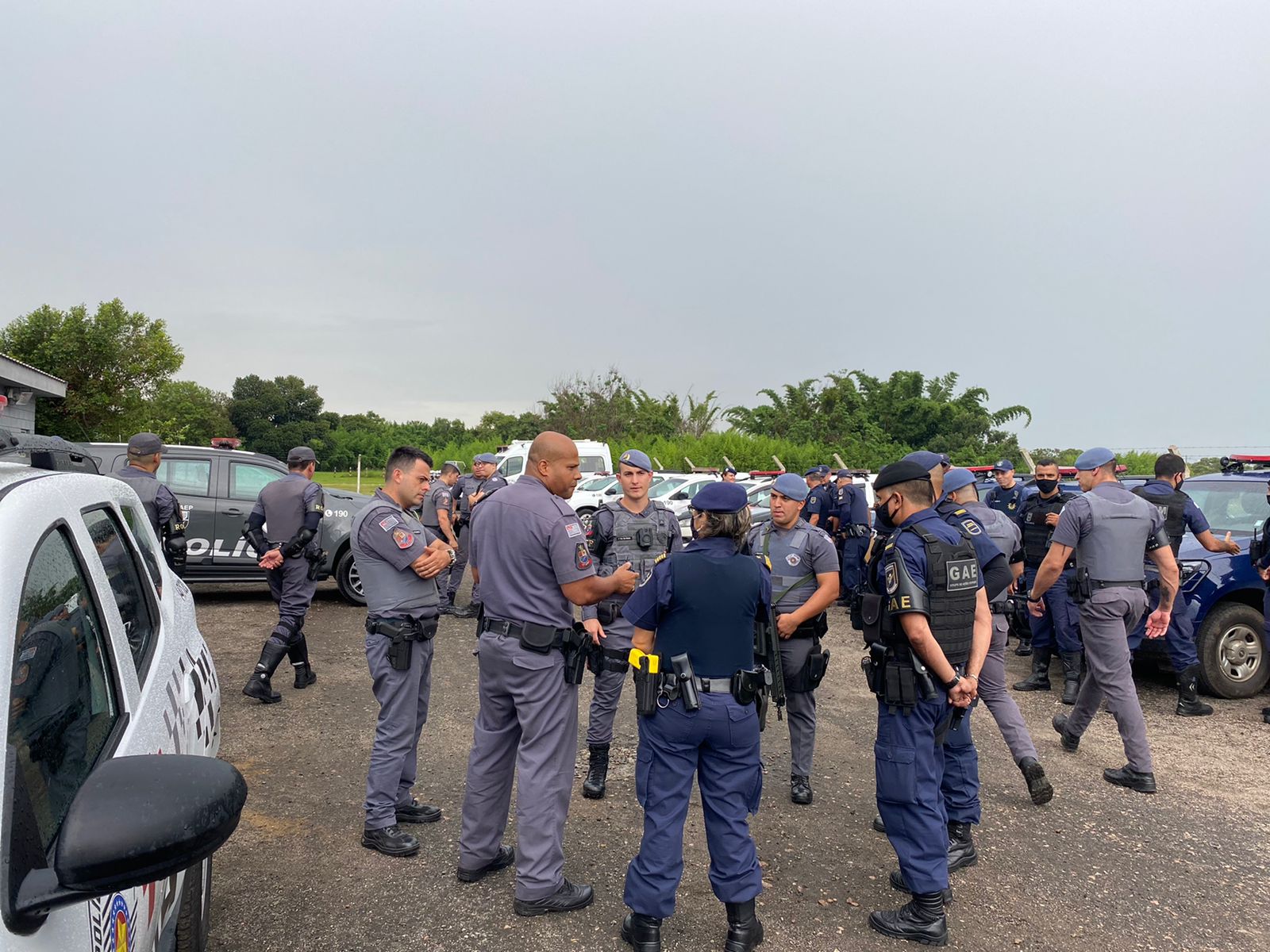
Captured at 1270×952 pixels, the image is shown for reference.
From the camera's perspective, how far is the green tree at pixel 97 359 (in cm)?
1636

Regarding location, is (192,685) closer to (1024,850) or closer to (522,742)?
(522,742)

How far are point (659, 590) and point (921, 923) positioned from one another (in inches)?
66.1

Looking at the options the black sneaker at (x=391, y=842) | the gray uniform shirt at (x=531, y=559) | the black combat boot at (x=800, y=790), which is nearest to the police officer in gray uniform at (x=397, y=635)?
the black sneaker at (x=391, y=842)

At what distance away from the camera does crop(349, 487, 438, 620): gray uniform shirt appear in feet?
13.1

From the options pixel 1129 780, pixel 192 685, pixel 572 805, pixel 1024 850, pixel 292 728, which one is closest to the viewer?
pixel 192 685

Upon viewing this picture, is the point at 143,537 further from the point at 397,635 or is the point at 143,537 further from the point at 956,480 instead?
the point at 956,480

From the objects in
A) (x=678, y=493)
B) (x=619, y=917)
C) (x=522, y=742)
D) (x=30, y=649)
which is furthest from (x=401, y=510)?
(x=678, y=493)

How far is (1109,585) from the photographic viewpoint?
5059mm

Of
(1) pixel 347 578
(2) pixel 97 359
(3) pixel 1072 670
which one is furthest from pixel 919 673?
(2) pixel 97 359

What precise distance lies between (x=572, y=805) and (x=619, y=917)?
1.13 metres

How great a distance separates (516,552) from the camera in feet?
Result: 11.6

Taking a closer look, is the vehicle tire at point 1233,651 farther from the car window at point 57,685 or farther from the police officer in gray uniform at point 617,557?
the car window at point 57,685

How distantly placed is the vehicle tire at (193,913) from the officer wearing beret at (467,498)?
690 centimetres

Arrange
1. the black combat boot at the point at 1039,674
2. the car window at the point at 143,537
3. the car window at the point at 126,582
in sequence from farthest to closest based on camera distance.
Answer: the black combat boot at the point at 1039,674 < the car window at the point at 143,537 < the car window at the point at 126,582
